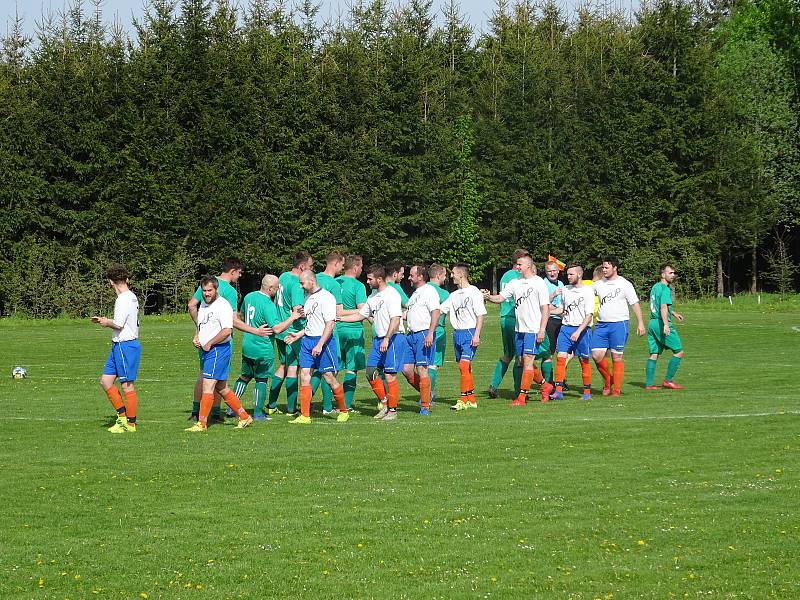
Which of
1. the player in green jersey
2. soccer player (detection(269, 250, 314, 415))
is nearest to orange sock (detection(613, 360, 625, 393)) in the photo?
the player in green jersey

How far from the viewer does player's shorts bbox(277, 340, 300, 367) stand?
1692cm

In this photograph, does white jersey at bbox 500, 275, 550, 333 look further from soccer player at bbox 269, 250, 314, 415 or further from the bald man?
the bald man

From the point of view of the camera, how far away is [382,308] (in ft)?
53.5

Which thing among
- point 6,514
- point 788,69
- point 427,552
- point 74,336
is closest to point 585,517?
point 427,552

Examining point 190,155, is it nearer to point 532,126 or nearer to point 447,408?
point 532,126

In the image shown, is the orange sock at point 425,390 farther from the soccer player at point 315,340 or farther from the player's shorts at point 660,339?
the player's shorts at point 660,339

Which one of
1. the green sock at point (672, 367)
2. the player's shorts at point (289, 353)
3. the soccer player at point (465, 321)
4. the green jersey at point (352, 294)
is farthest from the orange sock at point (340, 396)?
the green sock at point (672, 367)

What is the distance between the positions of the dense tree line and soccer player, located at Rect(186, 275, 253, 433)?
32.4m

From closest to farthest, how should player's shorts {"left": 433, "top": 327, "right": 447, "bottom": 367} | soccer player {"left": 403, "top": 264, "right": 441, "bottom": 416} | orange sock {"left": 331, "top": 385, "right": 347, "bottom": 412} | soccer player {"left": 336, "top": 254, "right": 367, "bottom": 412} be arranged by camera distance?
1. orange sock {"left": 331, "top": 385, "right": 347, "bottom": 412}
2. soccer player {"left": 403, "top": 264, "right": 441, "bottom": 416}
3. soccer player {"left": 336, "top": 254, "right": 367, "bottom": 412}
4. player's shorts {"left": 433, "top": 327, "right": 447, "bottom": 367}

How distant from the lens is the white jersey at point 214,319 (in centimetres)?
1478

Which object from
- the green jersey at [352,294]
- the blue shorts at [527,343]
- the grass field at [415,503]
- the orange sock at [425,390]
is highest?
the green jersey at [352,294]

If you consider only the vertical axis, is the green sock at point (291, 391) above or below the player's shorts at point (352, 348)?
below

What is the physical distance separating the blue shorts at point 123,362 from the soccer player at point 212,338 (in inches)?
30.6

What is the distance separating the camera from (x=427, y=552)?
342 inches
